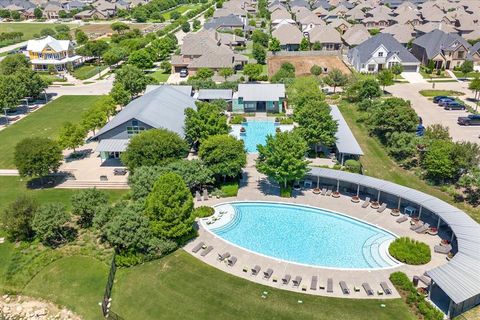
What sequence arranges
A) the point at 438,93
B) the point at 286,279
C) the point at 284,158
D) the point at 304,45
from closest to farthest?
the point at 286,279 < the point at 284,158 < the point at 438,93 < the point at 304,45

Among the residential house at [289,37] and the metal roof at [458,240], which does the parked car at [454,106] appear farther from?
the residential house at [289,37]

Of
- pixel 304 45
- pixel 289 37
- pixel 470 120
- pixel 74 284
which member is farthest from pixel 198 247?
pixel 289 37

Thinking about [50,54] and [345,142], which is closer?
[345,142]

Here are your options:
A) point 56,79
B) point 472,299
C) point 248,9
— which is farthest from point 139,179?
point 248,9

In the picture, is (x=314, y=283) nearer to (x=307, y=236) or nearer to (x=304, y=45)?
A: (x=307, y=236)

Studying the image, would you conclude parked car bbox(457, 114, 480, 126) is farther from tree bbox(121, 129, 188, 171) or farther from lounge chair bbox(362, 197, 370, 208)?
tree bbox(121, 129, 188, 171)

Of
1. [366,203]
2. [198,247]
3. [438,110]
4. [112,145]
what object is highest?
[438,110]
